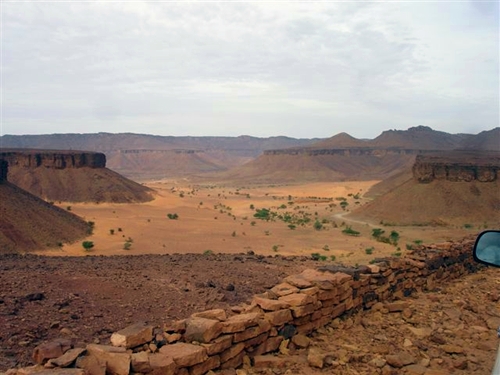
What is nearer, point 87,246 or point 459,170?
point 87,246

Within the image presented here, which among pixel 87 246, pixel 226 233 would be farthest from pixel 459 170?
pixel 87 246

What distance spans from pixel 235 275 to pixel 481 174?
111 ft

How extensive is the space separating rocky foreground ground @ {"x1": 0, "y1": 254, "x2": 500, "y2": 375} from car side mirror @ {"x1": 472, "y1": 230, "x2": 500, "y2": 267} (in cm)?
251

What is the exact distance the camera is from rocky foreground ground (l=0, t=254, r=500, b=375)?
6543mm

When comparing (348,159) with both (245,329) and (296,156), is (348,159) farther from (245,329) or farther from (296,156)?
(245,329)

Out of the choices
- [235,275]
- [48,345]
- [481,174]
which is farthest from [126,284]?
[481,174]

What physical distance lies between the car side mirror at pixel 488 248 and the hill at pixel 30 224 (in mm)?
22918

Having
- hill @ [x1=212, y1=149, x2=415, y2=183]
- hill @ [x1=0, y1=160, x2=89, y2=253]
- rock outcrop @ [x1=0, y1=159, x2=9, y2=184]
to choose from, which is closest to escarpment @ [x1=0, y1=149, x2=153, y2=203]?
rock outcrop @ [x1=0, y1=159, x2=9, y2=184]

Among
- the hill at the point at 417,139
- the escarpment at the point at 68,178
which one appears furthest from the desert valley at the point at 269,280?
the hill at the point at 417,139

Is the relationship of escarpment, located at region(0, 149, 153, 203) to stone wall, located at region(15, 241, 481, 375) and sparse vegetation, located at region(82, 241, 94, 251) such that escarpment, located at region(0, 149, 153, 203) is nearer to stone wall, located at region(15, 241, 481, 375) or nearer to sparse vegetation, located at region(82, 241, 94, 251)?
sparse vegetation, located at region(82, 241, 94, 251)

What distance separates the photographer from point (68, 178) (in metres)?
54.9

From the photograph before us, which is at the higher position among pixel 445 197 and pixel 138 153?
pixel 138 153

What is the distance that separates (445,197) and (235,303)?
33986 millimetres

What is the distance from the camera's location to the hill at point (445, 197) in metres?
38.7
